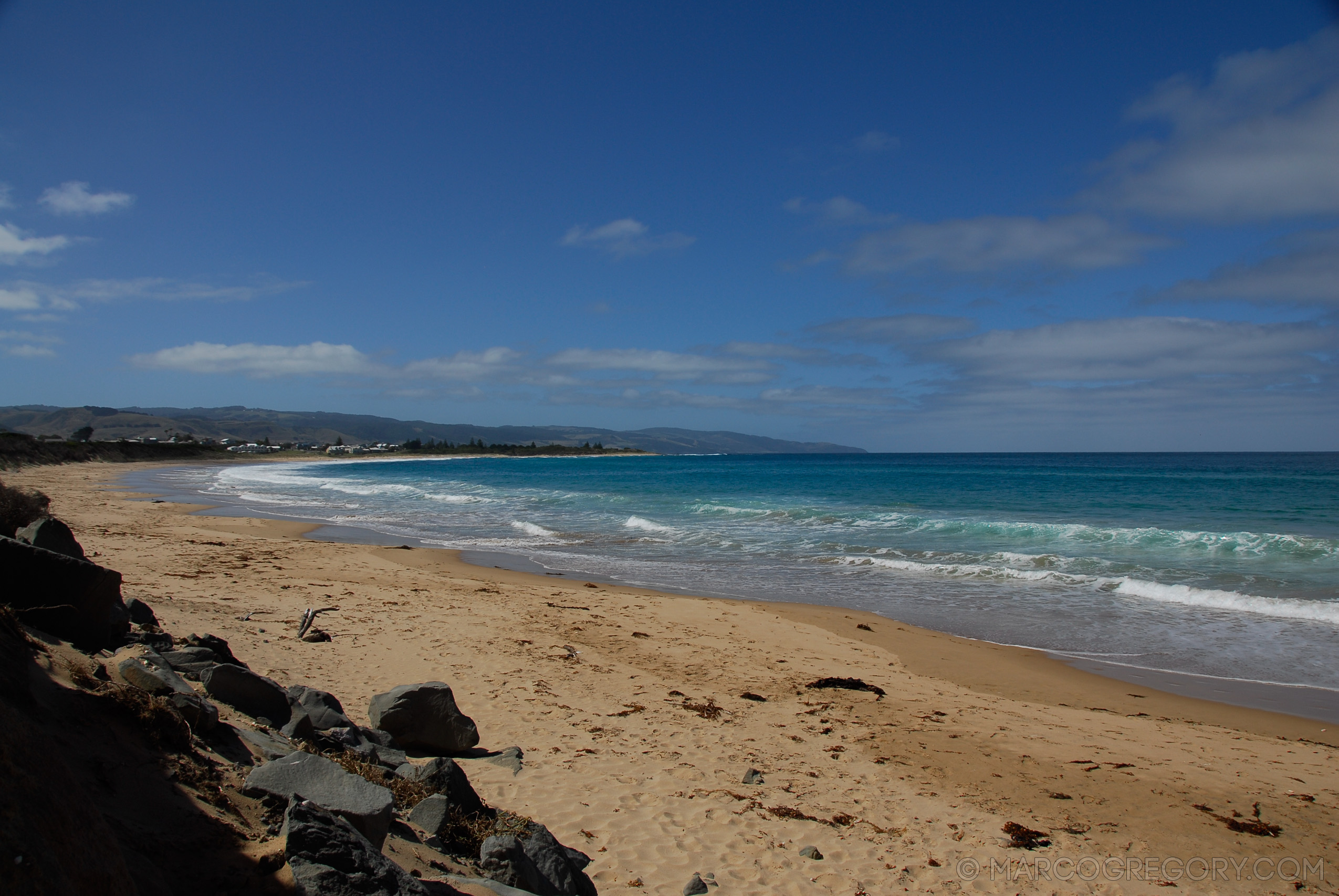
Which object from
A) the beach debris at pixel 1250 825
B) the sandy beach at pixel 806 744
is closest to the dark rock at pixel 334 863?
the sandy beach at pixel 806 744

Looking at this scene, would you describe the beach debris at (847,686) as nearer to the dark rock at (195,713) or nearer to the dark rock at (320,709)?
the dark rock at (320,709)

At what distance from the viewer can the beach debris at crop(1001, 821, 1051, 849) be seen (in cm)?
474

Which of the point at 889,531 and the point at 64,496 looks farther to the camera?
the point at 64,496

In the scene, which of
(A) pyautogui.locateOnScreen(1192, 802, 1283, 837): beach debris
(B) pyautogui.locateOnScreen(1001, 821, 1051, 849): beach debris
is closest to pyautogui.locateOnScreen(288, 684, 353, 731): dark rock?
(B) pyautogui.locateOnScreen(1001, 821, 1051, 849): beach debris

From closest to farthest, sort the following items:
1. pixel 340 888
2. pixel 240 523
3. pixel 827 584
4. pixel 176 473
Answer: pixel 340 888 < pixel 827 584 < pixel 240 523 < pixel 176 473

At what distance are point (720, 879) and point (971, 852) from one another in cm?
177

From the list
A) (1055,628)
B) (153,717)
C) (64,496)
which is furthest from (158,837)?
(64,496)

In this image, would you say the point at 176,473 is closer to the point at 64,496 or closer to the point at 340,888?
the point at 64,496

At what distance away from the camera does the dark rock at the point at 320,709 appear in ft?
15.7

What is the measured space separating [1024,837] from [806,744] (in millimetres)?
1911

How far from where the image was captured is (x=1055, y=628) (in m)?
11.5

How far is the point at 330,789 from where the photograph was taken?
3.27 meters

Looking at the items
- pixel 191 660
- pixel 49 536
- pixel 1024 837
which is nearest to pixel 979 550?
pixel 1024 837

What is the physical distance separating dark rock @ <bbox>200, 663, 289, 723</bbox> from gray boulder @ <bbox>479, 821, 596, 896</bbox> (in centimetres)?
207
